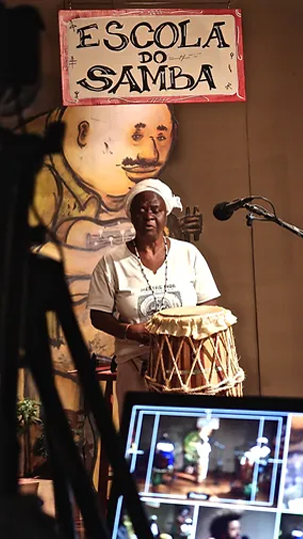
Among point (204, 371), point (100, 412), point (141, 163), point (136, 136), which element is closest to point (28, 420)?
point (141, 163)

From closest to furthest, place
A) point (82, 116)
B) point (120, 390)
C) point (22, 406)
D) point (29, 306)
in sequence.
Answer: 1. point (29, 306)
2. point (120, 390)
3. point (22, 406)
4. point (82, 116)

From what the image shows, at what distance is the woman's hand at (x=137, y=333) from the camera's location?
7.97ft

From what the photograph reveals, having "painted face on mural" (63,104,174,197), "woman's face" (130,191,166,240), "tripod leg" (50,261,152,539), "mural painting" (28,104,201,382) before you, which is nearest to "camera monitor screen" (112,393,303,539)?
"tripod leg" (50,261,152,539)

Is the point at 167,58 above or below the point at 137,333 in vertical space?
above

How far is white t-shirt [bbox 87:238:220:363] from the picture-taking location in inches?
103

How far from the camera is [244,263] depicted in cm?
360

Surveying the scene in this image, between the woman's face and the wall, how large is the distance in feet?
2.82

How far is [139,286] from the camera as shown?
2.65 m

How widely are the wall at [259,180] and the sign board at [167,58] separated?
1.56 feet

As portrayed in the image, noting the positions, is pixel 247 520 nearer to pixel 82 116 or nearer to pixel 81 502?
pixel 81 502

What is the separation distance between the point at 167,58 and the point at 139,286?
1058 mm

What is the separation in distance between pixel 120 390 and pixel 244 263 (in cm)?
123

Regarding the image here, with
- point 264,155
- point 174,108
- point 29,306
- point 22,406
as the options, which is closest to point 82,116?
point 174,108

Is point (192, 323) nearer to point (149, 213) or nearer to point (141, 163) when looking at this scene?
point (149, 213)
